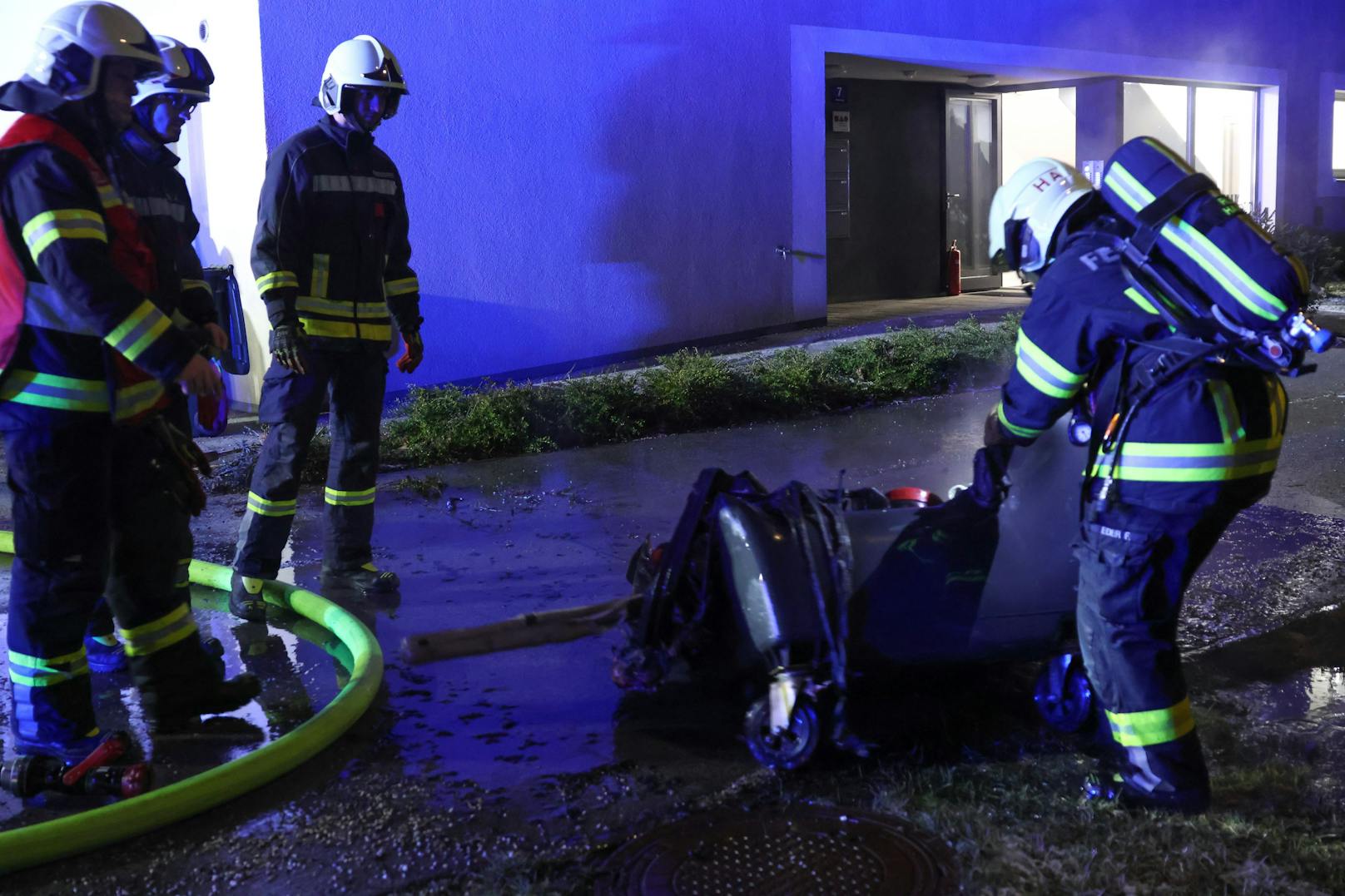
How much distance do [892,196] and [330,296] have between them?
11.4 m

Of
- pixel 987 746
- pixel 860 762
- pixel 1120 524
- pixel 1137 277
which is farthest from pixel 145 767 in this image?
pixel 1137 277

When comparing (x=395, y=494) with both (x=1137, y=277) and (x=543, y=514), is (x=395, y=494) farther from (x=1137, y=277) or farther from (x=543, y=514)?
(x=1137, y=277)

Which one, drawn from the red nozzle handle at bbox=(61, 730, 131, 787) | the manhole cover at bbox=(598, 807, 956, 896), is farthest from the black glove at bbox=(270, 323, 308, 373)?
the manhole cover at bbox=(598, 807, 956, 896)

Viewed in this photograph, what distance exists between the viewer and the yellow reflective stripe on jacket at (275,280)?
4.64m

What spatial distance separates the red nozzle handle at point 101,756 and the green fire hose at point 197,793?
0.27 m

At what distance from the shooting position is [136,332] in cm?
327

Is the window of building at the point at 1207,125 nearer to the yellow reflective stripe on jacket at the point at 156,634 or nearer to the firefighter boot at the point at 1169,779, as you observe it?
the firefighter boot at the point at 1169,779

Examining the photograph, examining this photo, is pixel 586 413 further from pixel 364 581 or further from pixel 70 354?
pixel 70 354

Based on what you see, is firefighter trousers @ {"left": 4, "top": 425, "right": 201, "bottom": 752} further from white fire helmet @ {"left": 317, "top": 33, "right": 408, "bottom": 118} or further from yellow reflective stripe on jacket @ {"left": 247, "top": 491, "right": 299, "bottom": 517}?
white fire helmet @ {"left": 317, "top": 33, "right": 408, "bottom": 118}

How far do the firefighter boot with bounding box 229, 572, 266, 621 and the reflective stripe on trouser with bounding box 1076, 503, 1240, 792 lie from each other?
3.04 metres

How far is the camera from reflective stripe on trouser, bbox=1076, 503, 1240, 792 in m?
2.98

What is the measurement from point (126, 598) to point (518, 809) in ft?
4.66

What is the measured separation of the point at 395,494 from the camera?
6605 millimetres

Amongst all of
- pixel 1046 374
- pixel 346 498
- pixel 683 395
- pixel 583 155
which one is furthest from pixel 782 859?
pixel 583 155
